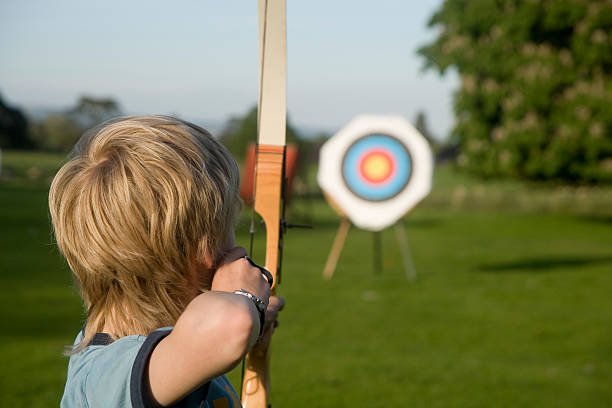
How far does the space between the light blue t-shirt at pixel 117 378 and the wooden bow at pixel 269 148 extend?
0.16 metres

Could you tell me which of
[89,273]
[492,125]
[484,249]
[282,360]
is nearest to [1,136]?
[492,125]

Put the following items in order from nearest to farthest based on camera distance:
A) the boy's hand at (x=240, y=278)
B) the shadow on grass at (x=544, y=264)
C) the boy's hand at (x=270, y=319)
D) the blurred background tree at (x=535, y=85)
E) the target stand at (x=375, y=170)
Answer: the boy's hand at (x=240, y=278)
the boy's hand at (x=270, y=319)
the target stand at (x=375, y=170)
the shadow on grass at (x=544, y=264)
the blurred background tree at (x=535, y=85)

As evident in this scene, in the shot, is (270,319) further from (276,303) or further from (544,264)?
(544,264)

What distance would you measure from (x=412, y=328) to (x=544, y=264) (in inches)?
152

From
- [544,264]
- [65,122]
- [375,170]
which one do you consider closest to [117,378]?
[375,170]

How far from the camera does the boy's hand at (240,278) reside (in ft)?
2.45

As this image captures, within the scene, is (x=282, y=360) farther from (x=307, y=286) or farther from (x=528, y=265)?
(x=528, y=265)

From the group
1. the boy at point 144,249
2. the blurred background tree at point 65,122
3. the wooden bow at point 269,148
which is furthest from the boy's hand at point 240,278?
the blurred background tree at point 65,122

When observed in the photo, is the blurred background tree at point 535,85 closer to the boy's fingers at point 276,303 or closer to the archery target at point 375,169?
the archery target at point 375,169

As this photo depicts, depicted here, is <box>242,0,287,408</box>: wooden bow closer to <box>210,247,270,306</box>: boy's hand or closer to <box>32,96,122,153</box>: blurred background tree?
<box>210,247,270,306</box>: boy's hand

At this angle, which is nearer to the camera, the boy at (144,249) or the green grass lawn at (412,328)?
the boy at (144,249)

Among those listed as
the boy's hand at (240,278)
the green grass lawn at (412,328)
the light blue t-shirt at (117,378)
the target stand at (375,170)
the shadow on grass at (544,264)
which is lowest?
the shadow on grass at (544,264)

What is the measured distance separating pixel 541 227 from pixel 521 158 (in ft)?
5.41

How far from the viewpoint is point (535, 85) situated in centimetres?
1259
